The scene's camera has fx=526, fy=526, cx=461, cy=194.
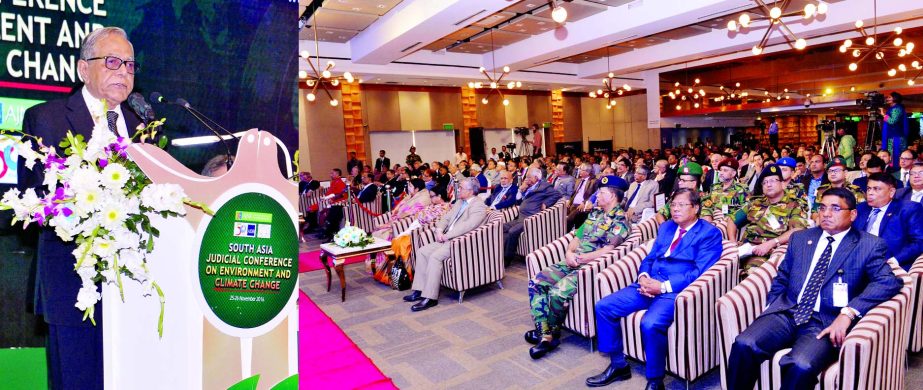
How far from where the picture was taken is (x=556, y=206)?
6410mm

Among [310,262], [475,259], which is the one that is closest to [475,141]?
[310,262]

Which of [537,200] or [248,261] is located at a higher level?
[248,261]

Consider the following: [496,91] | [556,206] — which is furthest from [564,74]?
[556,206]

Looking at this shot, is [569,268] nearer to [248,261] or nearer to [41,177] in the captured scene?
[248,261]

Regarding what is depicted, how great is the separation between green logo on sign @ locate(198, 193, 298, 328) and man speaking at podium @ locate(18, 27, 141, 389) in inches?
13.7

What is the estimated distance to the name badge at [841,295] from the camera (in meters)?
2.55

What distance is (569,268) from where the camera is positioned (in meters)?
4.02

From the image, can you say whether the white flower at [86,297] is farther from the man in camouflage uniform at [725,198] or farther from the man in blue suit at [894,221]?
the man in camouflage uniform at [725,198]

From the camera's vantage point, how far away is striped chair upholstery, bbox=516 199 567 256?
6094 mm

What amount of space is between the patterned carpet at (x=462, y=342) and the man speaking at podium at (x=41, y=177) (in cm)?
208

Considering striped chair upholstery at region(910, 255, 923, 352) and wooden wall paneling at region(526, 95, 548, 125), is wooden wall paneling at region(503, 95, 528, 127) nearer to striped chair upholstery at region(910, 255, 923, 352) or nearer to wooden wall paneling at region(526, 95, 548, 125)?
wooden wall paneling at region(526, 95, 548, 125)

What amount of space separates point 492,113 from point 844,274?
15.6 metres

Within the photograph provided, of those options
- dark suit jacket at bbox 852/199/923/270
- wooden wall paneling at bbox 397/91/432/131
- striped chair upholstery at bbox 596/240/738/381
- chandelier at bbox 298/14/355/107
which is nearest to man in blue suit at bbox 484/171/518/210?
chandelier at bbox 298/14/355/107

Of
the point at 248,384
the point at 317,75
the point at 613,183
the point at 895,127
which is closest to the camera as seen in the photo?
the point at 248,384
